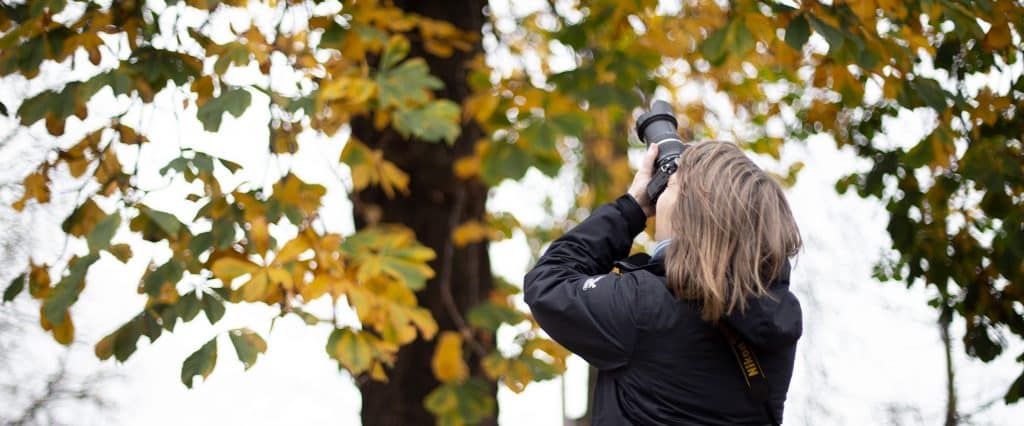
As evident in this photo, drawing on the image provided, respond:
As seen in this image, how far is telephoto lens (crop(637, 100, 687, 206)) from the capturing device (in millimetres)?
2016

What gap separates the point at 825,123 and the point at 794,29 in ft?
6.41

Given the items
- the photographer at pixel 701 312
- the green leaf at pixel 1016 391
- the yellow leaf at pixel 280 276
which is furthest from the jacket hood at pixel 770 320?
the green leaf at pixel 1016 391

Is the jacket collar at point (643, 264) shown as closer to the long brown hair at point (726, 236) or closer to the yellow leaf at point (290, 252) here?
the long brown hair at point (726, 236)

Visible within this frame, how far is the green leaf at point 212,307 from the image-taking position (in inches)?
96.3

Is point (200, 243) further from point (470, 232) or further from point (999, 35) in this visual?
point (999, 35)

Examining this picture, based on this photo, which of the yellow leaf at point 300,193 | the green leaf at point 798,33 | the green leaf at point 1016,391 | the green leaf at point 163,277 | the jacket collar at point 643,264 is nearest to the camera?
the jacket collar at point 643,264

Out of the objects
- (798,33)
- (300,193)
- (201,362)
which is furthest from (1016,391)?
(201,362)

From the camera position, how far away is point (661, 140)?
7.06ft

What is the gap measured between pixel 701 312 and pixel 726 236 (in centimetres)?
14

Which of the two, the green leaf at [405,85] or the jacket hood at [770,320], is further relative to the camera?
the green leaf at [405,85]

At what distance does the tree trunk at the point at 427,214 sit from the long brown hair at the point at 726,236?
1759 millimetres

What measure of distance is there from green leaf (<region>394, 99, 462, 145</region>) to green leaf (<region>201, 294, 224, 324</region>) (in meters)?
0.63

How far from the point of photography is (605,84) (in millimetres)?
2809

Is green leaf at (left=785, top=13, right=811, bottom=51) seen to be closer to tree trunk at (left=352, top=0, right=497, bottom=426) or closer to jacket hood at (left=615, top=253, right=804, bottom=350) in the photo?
jacket hood at (left=615, top=253, right=804, bottom=350)
